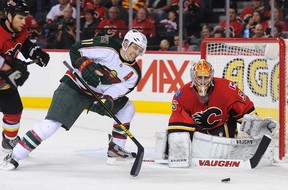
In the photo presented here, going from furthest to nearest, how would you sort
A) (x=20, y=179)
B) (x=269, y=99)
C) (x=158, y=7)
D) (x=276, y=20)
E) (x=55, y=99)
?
(x=158, y=7) < (x=276, y=20) < (x=269, y=99) < (x=55, y=99) < (x=20, y=179)

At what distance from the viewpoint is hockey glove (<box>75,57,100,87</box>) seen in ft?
Answer: 17.1

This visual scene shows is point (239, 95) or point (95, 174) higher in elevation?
point (239, 95)

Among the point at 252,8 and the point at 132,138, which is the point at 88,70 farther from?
the point at 252,8

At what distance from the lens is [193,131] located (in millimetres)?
5445

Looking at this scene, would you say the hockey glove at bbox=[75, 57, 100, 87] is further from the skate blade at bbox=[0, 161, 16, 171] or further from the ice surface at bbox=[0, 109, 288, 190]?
the skate blade at bbox=[0, 161, 16, 171]

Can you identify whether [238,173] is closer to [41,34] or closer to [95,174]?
[95,174]

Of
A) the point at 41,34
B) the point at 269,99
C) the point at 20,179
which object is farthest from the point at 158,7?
the point at 20,179

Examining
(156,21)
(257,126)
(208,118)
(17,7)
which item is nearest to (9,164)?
(17,7)

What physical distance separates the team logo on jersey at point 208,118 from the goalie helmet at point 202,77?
0.55ft

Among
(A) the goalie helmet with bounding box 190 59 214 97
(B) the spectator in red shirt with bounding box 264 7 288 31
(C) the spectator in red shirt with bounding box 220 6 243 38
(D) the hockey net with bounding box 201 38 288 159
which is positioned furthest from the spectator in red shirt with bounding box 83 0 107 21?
(A) the goalie helmet with bounding box 190 59 214 97

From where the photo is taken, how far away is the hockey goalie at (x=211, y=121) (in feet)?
17.6

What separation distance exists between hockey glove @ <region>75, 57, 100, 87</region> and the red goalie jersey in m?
0.55

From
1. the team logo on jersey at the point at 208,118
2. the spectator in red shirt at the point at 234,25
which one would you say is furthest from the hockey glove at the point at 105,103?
the spectator in red shirt at the point at 234,25

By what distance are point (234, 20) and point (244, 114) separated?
150 inches
